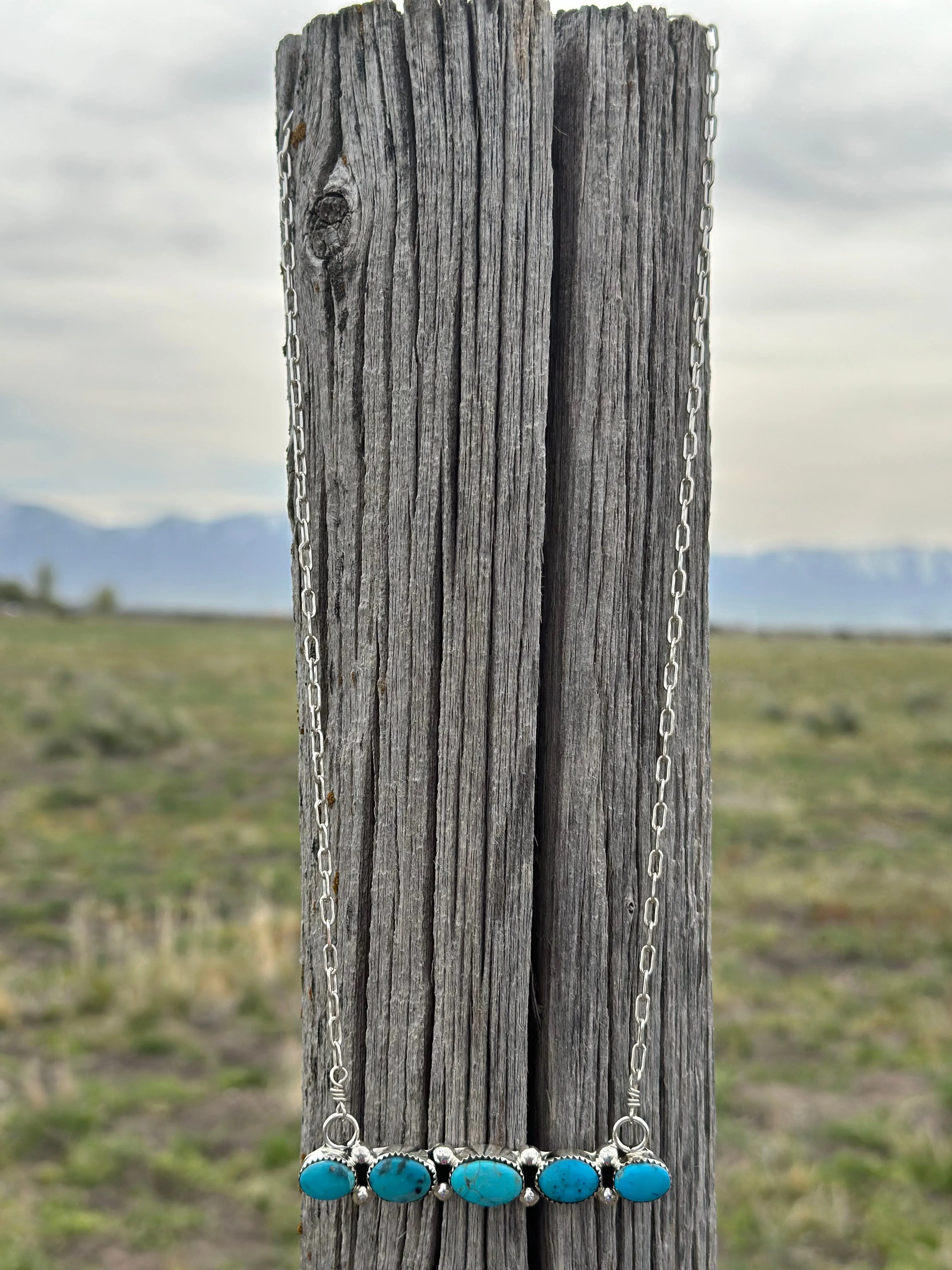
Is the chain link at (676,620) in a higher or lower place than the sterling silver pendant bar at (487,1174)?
higher

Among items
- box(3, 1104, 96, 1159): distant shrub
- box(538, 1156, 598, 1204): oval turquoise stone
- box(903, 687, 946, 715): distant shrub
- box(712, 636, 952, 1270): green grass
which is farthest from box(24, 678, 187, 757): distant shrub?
box(903, 687, 946, 715): distant shrub

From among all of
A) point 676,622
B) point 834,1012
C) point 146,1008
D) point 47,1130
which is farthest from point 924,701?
point 676,622

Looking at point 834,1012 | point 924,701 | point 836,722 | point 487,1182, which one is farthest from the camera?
point 924,701

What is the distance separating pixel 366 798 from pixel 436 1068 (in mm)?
418

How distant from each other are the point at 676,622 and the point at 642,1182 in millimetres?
837

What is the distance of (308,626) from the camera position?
1701 mm

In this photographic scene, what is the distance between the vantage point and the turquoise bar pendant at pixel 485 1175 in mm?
1531

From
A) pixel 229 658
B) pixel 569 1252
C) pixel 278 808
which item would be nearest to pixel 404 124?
pixel 569 1252

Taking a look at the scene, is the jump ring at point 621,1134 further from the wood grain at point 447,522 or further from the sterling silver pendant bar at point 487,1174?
the wood grain at point 447,522

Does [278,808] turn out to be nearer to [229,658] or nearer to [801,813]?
[801,813]

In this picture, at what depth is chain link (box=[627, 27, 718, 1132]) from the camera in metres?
1.62

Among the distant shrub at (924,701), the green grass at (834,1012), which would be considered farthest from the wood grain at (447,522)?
the distant shrub at (924,701)

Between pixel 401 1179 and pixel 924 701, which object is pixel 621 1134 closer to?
pixel 401 1179

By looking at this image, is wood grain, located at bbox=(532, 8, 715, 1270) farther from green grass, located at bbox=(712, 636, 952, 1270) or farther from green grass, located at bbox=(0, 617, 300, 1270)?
green grass, located at bbox=(0, 617, 300, 1270)
